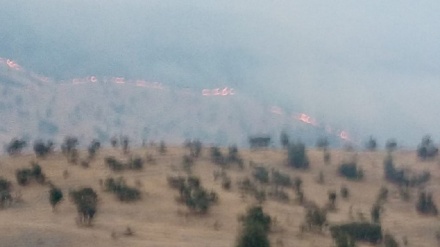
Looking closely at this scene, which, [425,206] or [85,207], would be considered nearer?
[85,207]

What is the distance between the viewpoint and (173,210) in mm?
50906

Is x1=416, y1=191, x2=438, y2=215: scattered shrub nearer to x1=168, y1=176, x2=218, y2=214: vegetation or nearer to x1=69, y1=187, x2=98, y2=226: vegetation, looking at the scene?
x1=168, y1=176, x2=218, y2=214: vegetation

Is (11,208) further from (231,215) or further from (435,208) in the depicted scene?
(435,208)

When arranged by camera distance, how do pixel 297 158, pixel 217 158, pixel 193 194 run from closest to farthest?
pixel 193 194 → pixel 217 158 → pixel 297 158

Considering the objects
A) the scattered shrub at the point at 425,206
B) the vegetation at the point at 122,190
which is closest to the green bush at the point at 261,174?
the scattered shrub at the point at 425,206

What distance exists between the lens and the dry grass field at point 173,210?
4100cm

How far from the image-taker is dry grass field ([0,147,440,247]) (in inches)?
1614

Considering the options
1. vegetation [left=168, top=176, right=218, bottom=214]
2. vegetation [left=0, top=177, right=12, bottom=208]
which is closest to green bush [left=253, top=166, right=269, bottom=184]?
vegetation [left=168, top=176, right=218, bottom=214]

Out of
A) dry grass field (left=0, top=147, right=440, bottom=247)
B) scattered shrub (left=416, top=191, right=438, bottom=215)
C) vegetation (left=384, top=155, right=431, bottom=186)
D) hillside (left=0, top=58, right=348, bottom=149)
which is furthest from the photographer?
hillside (left=0, top=58, right=348, bottom=149)

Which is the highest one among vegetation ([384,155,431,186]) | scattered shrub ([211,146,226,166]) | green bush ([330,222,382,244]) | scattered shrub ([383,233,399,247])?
scattered shrub ([211,146,226,166])

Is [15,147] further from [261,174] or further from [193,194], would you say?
[261,174]

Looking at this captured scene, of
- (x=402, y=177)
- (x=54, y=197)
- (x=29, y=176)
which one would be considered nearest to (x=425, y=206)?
(x=402, y=177)

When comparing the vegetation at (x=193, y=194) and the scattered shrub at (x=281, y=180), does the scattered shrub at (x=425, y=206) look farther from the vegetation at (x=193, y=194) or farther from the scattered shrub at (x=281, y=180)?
the vegetation at (x=193, y=194)

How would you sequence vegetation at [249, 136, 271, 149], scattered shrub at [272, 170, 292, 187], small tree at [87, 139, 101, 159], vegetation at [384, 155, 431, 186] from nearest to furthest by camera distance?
scattered shrub at [272, 170, 292, 187] < small tree at [87, 139, 101, 159] < vegetation at [384, 155, 431, 186] < vegetation at [249, 136, 271, 149]
